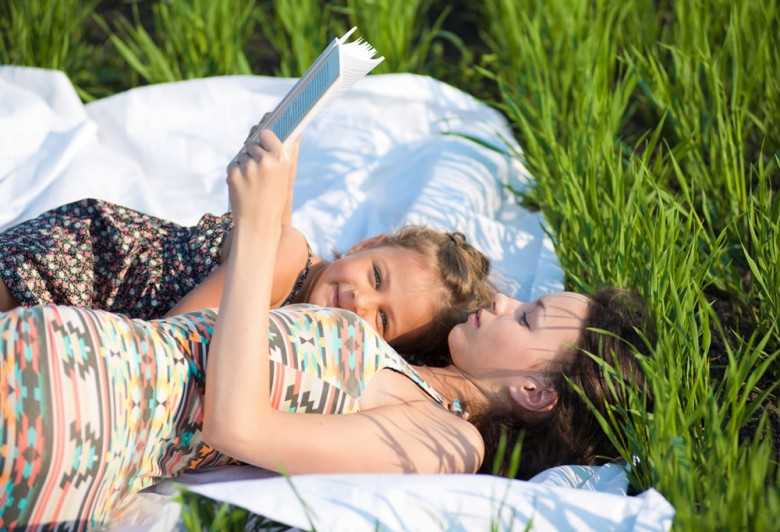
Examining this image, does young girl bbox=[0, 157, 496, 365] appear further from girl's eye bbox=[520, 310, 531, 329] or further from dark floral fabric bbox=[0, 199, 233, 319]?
girl's eye bbox=[520, 310, 531, 329]

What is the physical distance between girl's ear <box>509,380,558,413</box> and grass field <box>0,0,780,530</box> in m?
0.16

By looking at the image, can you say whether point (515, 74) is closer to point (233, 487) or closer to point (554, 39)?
point (554, 39)

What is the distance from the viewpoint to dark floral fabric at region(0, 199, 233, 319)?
5.57ft

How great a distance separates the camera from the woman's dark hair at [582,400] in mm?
1511

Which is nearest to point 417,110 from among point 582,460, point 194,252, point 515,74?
point 515,74

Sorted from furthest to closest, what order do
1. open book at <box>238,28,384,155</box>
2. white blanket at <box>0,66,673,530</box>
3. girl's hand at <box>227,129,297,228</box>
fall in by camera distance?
white blanket at <box>0,66,673,530</box> → girl's hand at <box>227,129,297,228</box> → open book at <box>238,28,384,155</box>

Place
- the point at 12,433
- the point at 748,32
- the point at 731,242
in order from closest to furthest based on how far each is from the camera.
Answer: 1. the point at 12,433
2. the point at 731,242
3. the point at 748,32

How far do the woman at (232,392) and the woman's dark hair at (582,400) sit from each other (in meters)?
0.01

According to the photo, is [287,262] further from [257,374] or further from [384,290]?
[257,374]

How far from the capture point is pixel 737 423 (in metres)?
1.26

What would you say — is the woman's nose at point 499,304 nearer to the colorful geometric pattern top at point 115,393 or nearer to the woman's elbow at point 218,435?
the colorful geometric pattern top at point 115,393

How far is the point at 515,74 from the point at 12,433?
1.92 metres

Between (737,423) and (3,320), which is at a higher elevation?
(3,320)

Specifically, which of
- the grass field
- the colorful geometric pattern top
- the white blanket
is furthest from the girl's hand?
the white blanket
